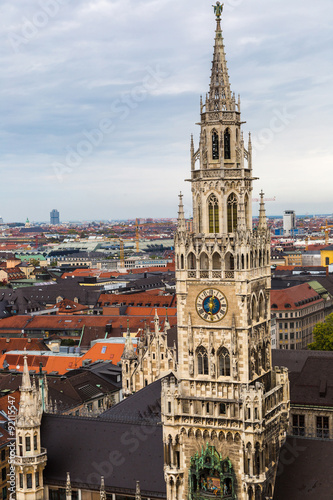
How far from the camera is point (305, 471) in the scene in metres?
48.0

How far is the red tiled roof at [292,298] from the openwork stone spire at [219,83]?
118 m

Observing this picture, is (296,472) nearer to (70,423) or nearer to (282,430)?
(282,430)

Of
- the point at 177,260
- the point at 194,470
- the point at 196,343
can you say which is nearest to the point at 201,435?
the point at 194,470

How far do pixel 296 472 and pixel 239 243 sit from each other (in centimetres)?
1546

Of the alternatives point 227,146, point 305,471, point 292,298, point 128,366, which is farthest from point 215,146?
point 292,298

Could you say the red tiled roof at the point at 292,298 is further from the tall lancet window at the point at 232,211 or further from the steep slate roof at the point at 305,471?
the tall lancet window at the point at 232,211

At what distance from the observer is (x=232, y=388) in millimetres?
46094

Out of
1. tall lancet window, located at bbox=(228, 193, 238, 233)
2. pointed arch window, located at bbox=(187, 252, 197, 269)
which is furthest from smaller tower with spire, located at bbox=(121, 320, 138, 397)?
tall lancet window, located at bbox=(228, 193, 238, 233)

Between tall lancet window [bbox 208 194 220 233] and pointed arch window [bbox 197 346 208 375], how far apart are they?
7.54m

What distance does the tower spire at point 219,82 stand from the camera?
156 ft

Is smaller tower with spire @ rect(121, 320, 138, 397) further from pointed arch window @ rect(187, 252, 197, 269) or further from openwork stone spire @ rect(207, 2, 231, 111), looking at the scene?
openwork stone spire @ rect(207, 2, 231, 111)

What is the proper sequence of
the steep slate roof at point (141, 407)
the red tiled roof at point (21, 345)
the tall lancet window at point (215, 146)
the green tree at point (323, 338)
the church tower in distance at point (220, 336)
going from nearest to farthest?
the church tower in distance at point (220, 336), the tall lancet window at point (215, 146), the steep slate roof at point (141, 407), the green tree at point (323, 338), the red tiled roof at point (21, 345)

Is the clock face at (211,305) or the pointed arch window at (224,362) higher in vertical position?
the clock face at (211,305)

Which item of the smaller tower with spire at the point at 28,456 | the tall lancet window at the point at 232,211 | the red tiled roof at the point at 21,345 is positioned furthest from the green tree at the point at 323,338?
the tall lancet window at the point at 232,211
